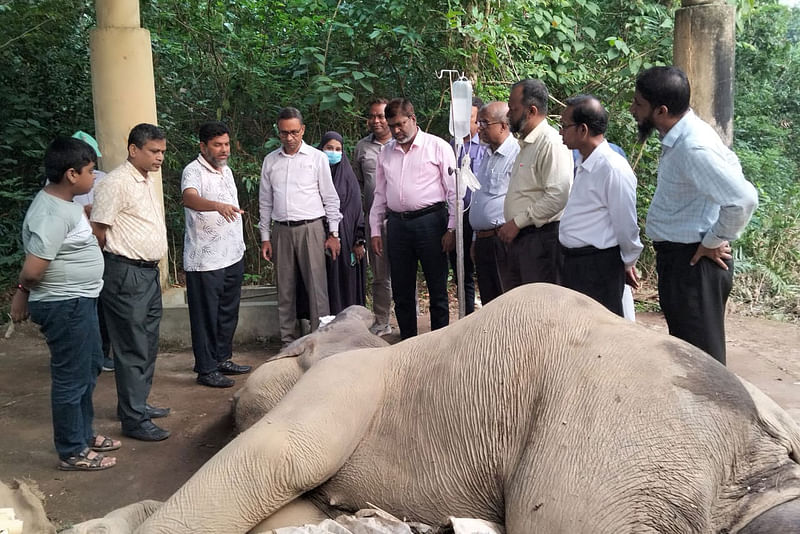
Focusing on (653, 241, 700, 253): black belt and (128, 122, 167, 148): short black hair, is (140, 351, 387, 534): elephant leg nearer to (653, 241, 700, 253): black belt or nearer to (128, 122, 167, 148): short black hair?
(653, 241, 700, 253): black belt

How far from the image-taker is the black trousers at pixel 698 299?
3633 mm

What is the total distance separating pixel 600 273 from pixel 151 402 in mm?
3250

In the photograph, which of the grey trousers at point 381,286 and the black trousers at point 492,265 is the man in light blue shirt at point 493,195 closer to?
the black trousers at point 492,265

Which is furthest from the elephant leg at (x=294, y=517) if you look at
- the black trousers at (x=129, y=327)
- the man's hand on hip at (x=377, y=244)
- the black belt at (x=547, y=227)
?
the man's hand on hip at (x=377, y=244)

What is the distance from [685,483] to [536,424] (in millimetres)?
457

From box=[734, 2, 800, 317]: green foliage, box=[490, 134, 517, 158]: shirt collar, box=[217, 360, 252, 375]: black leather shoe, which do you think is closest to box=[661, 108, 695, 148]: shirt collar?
box=[490, 134, 517, 158]: shirt collar

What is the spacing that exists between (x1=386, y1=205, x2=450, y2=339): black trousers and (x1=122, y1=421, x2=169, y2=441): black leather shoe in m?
2.33

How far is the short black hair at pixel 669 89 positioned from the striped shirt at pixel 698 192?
0.23ft

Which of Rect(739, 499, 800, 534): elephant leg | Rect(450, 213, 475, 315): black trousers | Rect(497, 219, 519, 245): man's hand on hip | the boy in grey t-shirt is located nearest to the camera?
Rect(739, 499, 800, 534): elephant leg

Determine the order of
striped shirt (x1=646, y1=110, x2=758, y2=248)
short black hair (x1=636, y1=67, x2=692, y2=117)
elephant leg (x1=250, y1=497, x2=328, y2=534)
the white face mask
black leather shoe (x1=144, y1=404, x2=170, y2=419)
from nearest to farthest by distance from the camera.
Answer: elephant leg (x1=250, y1=497, x2=328, y2=534)
striped shirt (x1=646, y1=110, x2=758, y2=248)
short black hair (x1=636, y1=67, x2=692, y2=117)
black leather shoe (x1=144, y1=404, x2=170, y2=419)
the white face mask

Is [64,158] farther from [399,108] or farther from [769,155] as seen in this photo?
[769,155]

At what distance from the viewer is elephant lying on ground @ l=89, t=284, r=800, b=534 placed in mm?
2045

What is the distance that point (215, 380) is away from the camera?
5699mm

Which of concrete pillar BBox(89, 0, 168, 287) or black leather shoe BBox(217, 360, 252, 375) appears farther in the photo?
concrete pillar BBox(89, 0, 168, 287)
